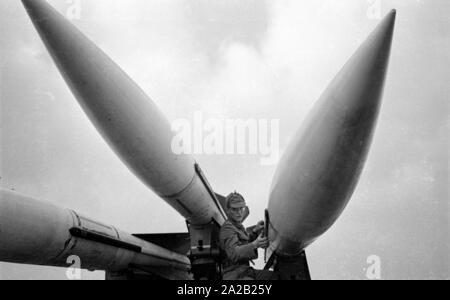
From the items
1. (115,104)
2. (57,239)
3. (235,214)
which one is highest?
(115,104)

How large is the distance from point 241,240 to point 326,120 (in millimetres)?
1323

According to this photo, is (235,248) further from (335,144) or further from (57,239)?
(57,239)

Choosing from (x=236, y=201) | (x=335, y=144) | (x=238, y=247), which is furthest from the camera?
(x=236, y=201)

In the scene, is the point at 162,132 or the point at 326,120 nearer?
the point at 326,120

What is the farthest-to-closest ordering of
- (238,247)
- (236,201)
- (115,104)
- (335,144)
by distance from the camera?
1. (236,201)
2. (238,247)
3. (115,104)
4. (335,144)

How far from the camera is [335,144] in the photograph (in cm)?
209

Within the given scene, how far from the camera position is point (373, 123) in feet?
6.82

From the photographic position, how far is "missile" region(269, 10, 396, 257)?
1975 millimetres

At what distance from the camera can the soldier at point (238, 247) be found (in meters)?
2.67

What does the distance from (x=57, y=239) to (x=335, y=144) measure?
2079 mm

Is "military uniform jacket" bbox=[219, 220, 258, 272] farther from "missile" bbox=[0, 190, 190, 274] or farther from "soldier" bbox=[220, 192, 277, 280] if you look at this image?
"missile" bbox=[0, 190, 190, 274]

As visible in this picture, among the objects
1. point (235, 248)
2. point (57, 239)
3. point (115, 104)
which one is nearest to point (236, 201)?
point (235, 248)
